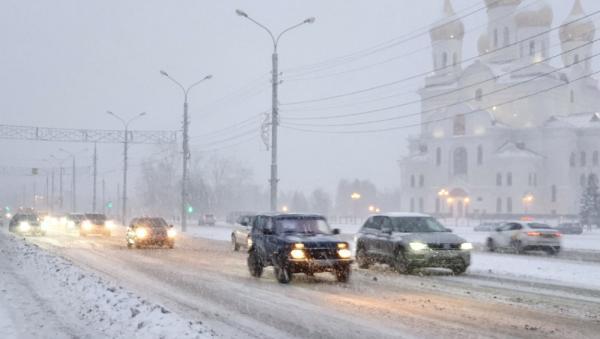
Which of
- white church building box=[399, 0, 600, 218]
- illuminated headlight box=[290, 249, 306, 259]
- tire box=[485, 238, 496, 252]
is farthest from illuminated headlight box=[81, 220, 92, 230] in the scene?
white church building box=[399, 0, 600, 218]

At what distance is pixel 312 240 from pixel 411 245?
3769 millimetres

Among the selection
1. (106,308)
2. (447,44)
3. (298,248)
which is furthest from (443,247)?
(447,44)

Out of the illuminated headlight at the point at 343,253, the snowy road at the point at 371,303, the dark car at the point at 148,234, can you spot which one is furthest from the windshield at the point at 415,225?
the dark car at the point at 148,234

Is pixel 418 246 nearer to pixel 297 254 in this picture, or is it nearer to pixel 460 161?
pixel 297 254

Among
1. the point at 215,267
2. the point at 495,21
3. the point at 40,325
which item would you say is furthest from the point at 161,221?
the point at 495,21

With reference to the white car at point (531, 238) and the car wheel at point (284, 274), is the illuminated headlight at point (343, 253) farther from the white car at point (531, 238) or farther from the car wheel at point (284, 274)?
the white car at point (531, 238)

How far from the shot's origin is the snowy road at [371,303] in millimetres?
11156

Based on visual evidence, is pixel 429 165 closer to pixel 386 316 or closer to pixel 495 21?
pixel 495 21

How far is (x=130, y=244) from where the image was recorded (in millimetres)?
34312

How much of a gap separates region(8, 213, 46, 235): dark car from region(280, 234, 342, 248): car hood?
36486 millimetres

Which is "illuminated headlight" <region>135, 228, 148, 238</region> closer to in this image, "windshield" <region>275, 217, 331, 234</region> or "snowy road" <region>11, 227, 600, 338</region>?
"snowy road" <region>11, 227, 600, 338</region>

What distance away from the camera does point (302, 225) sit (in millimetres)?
19203

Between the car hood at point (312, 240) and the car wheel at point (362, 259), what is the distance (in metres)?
4.75

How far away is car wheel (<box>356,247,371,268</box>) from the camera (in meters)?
22.9
